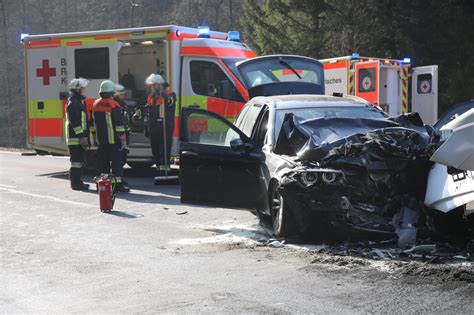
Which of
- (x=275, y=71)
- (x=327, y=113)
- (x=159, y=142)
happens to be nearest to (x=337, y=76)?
(x=275, y=71)

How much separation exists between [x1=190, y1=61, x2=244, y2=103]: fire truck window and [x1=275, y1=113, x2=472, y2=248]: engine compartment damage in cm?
636

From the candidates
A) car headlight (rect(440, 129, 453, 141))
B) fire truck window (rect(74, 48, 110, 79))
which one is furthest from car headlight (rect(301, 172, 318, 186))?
fire truck window (rect(74, 48, 110, 79))

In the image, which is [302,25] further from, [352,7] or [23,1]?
[23,1]

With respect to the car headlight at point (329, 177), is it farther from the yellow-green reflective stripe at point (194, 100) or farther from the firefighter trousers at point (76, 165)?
the yellow-green reflective stripe at point (194, 100)

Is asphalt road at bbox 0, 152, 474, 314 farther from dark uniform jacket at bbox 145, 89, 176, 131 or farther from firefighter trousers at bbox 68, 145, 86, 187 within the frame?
dark uniform jacket at bbox 145, 89, 176, 131

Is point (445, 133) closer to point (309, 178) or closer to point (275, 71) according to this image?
point (309, 178)

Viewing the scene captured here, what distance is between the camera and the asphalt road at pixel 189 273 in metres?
4.74

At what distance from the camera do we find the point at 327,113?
7.58m

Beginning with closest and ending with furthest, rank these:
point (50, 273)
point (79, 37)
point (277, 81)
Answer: point (50, 273) < point (277, 81) < point (79, 37)

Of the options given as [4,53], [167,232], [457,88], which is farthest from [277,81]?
[4,53]

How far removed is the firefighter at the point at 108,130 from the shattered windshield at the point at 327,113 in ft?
13.7

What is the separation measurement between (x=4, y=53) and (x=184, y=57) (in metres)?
45.5

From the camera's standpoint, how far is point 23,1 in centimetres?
5397

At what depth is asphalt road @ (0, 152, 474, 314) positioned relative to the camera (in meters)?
4.74
